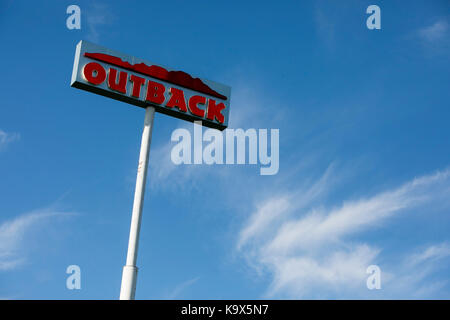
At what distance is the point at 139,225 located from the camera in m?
21.2

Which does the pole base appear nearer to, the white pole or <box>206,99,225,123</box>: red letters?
the white pole

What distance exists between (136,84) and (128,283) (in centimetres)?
947

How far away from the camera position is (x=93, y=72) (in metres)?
22.8

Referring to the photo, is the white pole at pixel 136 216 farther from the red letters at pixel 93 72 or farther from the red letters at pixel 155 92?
the red letters at pixel 93 72

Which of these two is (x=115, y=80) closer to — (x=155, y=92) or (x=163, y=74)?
(x=155, y=92)

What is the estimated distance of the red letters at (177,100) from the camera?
24.3m

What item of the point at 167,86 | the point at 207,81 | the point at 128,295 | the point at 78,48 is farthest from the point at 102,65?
the point at 128,295

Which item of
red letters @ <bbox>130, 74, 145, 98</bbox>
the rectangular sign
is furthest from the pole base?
red letters @ <bbox>130, 74, 145, 98</bbox>

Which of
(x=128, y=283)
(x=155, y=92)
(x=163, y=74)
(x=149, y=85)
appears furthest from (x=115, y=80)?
(x=128, y=283)

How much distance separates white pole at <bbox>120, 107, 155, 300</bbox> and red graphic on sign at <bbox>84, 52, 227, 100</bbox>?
183 centimetres

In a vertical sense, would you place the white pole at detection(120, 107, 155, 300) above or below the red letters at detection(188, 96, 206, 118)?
below

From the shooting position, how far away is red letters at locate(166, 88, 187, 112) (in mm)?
24266

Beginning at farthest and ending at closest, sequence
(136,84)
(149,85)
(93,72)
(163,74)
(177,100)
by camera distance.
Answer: (177,100) → (163,74) → (149,85) → (136,84) → (93,72)
